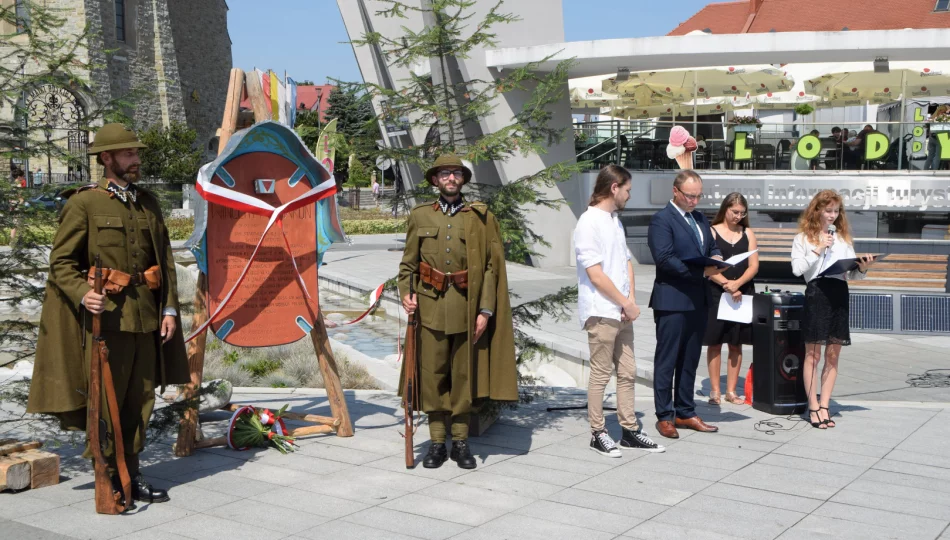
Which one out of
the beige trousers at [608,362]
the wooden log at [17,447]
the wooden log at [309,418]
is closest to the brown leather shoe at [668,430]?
the beige trousers at [608,362]

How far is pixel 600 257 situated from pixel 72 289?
3068mm

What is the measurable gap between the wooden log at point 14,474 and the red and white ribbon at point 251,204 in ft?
4.08

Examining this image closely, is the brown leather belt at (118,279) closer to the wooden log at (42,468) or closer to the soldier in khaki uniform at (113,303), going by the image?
the soldier in khaki uniform at (113,303)

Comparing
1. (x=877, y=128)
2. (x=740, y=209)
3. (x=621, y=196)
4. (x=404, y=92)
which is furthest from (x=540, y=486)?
(x=877, y=128)

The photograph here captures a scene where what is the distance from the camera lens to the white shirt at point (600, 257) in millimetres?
6246

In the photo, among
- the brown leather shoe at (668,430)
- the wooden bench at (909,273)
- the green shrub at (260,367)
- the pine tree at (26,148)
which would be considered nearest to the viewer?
the pine tree at (26,148)

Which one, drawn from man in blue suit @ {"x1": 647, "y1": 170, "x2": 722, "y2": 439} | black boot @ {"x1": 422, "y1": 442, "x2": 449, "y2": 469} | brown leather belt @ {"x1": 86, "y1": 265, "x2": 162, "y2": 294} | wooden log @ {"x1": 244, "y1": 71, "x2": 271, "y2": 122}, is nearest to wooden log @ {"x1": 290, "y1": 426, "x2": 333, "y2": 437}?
black boot @ {"x1": 422, "y1": 442, "x2": 449, "y2": 469}

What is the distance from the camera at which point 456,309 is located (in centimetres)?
602

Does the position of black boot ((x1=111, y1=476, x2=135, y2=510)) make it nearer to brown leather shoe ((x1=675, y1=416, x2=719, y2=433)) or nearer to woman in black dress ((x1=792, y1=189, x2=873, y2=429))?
brown leather shoe ((x1=675, y1=416, x2=719, y2=433))

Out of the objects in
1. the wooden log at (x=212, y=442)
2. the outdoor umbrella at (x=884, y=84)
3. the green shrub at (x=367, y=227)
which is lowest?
the wooden log at (x=212, y=442)

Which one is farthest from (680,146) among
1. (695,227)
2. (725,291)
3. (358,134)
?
(358,134)

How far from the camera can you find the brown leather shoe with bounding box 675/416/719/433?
708 centimetres

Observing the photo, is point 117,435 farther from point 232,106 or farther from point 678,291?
point 678,291

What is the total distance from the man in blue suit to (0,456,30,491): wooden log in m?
3.96
